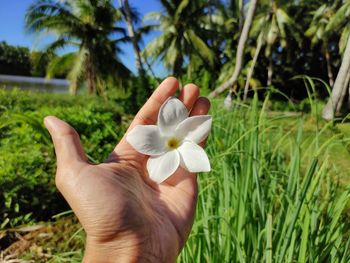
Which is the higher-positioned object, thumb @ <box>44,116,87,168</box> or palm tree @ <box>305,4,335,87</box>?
palm tree @ <box>305,4,335,87</box>

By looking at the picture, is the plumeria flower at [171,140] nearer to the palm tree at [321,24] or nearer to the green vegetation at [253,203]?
the green vegetation at [253,203]

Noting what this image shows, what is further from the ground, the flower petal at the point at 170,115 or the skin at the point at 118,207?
the flower petal at the point at 170,115

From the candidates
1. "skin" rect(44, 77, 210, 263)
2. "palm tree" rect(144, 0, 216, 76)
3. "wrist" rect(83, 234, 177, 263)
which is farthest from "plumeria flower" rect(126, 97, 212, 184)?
"palm tree" rect(144, 0, 216, 76)

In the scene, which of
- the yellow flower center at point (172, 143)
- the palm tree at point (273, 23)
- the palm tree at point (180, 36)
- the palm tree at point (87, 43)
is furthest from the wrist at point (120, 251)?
the palm tree at point (273, 23)

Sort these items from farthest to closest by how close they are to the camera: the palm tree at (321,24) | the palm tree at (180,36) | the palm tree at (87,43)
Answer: the palm tree at (321,24), the palm tree at (180,36), the palm tree at (87,43)

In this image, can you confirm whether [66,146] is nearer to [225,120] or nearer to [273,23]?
[225,120]

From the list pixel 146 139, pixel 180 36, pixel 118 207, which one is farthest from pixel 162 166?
pixel 180 36

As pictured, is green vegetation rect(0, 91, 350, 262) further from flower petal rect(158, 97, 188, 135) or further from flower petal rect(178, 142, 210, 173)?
flower petal rect(158, 97, 188, 135)
